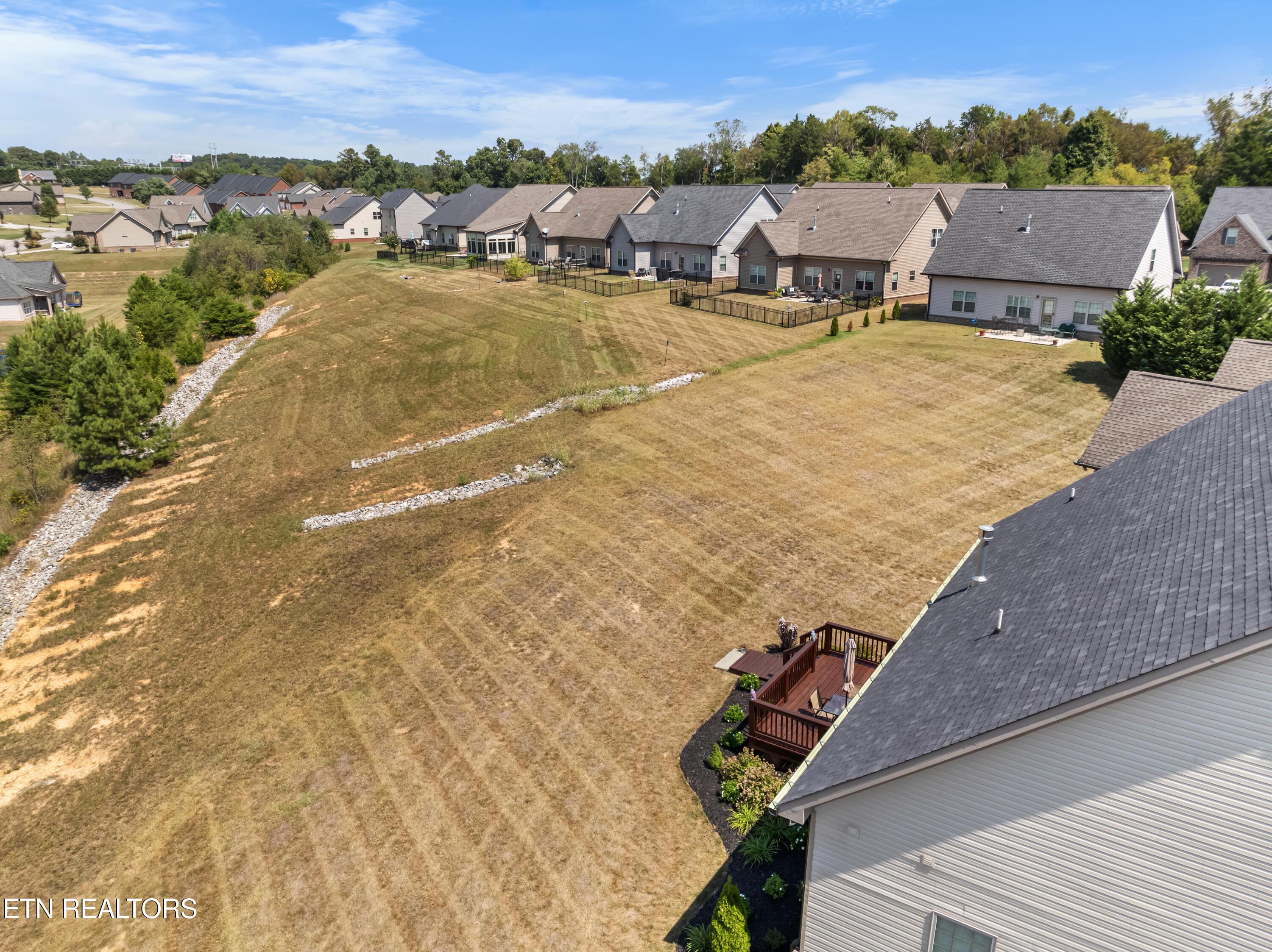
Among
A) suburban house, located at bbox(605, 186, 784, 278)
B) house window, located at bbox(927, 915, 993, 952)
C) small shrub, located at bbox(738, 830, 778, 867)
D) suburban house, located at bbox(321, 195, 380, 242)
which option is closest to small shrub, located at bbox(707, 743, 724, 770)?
small shrub, located at bbox(738, 830, 778, 867)

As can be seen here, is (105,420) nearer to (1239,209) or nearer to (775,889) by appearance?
(775,889)

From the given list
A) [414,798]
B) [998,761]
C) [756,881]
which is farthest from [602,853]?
[998,761]

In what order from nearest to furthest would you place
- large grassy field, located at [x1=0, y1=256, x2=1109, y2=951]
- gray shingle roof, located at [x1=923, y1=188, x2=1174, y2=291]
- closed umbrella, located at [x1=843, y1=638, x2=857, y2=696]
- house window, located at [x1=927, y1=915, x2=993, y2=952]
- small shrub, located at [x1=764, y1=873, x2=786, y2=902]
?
house window, located at [x1=927, y1=915, x2=993, y2=952], small shrub, located at [x1=764, y1=873, x2=786, y2=902], large grassy field, located at [x1=0, y1=256, x2=1109, y2=951], closed umbrella, located at [x1=843, y1=638, x2=857, y2=696], gray shingle roof, located at [x1=923, y1=188, x2=1174, y2=291]

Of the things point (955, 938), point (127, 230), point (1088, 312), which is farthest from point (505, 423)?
point (127, 230)

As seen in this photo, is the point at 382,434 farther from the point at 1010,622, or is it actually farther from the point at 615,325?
the point at 1010,622

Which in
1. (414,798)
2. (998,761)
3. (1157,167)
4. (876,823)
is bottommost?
(414,798)

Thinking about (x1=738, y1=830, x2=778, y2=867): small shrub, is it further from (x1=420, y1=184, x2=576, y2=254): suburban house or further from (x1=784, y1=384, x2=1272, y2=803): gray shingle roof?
(x1=420, y1=184, x2=576, y2=254): suburban house
